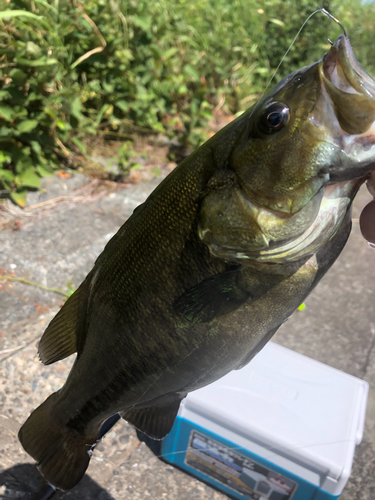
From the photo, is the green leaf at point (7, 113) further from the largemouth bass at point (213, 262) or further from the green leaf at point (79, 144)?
the largemouth bass at point (213, 262)

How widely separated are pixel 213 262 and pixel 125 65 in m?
2.64

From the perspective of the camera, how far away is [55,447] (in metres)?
1.09

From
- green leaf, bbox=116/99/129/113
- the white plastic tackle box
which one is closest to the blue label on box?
the white plastic tackle box

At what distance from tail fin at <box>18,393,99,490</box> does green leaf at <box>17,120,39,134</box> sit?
186 centimetres

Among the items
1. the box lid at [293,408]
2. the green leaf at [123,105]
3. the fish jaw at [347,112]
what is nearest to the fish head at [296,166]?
the fish jaw at [347,112]

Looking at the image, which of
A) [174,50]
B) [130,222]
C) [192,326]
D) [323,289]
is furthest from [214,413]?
[174,50]

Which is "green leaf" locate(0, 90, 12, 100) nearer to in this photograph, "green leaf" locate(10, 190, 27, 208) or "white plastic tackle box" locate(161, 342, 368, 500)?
"green leaf" locate(10, 190, 27, 208)

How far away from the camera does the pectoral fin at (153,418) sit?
1109 mm

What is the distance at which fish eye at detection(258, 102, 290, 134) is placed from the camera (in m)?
0.69

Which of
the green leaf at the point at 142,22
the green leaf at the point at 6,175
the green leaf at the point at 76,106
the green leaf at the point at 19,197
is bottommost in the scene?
the green leaf at the point at 19,197

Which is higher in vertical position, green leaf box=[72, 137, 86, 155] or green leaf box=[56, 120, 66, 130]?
green leaf box=[56, 120, 66, 130]

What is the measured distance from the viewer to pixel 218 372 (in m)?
0.94

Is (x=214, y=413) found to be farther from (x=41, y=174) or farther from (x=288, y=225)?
(x=41, y=174)

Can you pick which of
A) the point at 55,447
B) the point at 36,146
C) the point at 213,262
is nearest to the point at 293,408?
the point at 55,447
